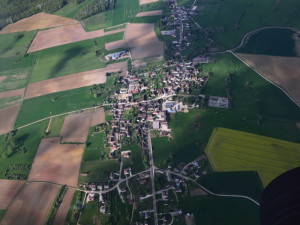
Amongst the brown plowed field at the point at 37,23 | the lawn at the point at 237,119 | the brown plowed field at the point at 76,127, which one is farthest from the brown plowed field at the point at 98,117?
the brown plowed field at the point at 37,23

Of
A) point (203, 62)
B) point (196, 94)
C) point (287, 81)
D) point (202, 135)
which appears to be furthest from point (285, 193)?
point (203, 62)

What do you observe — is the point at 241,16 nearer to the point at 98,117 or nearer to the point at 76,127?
the point at 98,117

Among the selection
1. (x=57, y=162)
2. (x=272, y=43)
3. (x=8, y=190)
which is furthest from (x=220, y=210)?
(x=272, y=43)

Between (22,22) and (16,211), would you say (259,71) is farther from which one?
(22,22)

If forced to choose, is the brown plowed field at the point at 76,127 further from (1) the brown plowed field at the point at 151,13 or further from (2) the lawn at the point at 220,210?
(1) the brown plowed field at the point at 151,13

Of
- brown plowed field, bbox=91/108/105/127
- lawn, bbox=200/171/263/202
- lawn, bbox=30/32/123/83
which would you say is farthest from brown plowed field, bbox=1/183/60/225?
lawn, bbox=30/32/123/83

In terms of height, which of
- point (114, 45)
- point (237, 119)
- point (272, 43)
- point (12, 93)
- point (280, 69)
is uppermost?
point (114, 45)
